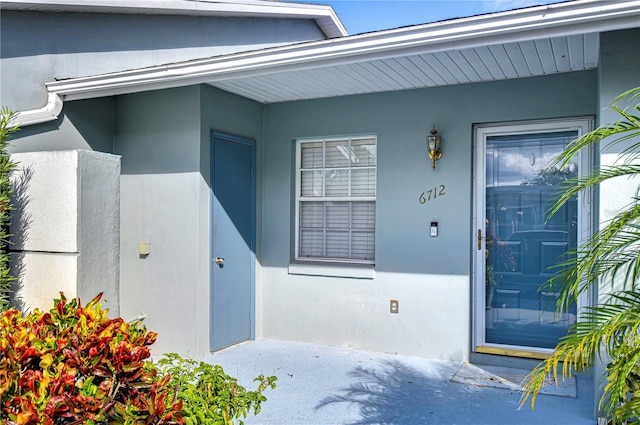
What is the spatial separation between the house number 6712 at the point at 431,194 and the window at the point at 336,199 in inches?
23.1

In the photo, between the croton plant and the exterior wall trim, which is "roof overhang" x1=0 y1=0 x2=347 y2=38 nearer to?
the exterior wall trim

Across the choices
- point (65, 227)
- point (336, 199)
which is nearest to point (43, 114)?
point (65, 227)

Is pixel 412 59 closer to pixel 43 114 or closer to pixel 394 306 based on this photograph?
pixel 394 306

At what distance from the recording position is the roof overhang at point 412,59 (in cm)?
330

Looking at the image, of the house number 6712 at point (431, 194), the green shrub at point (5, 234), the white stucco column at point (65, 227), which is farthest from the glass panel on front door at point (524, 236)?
the green shrub at point (5, 234)

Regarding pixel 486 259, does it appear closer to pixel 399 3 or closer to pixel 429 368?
pixel 429 368

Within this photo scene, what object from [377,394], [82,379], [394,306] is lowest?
[377,394]

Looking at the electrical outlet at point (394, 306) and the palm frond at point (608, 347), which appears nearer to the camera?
the palm frond at point (608, 347)

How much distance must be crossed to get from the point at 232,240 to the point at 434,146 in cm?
238

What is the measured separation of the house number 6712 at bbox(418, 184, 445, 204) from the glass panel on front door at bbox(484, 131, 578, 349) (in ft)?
1.45

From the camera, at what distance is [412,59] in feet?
14.3

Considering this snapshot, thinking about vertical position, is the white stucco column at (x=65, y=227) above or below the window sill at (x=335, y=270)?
above

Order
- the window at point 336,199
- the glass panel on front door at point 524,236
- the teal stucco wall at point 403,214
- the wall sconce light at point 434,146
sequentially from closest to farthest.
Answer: the glass panel on front door at point 524,236 < the teal stucco wall at point 403,214 < the wall sconce light at point 434,146 < the window at point 336,199

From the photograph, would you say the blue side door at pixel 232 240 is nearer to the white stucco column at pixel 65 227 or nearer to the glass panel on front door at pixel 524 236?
the white stucco column at pixel 65 227
